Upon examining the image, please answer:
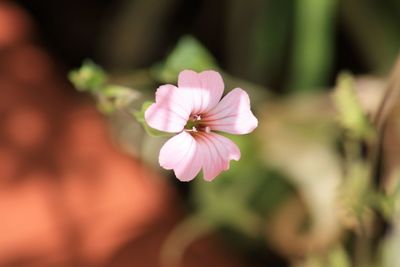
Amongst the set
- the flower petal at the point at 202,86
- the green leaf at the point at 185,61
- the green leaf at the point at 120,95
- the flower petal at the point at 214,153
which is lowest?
the flower petal at the point at 214,153

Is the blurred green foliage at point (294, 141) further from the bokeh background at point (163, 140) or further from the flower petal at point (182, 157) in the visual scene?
the flower petal at point (182, 157)

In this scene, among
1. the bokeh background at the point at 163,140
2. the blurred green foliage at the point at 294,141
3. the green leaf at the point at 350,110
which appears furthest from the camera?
the bokeh background at the point at 163,140

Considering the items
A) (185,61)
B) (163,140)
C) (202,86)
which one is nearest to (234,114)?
(202,86)

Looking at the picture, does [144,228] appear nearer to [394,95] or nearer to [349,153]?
[349,153]

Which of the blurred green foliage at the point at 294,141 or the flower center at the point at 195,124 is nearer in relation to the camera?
the flower center at the point at 195,124

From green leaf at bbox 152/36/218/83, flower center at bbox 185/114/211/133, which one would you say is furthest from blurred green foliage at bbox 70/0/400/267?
flower center at bbox 185/114/211/133

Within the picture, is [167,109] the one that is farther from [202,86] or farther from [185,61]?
[185,61]

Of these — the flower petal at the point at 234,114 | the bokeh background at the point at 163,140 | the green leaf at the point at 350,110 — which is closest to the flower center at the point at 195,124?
the flower petal at the point at 234,114

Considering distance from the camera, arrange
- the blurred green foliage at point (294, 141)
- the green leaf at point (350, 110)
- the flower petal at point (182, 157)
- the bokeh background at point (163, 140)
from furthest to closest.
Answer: the bokeh background at point (163, 140) < the blurred green foliage at point (294, 141) < the green leaf at point (350, 110) < the flower petal at point (182, 157)
